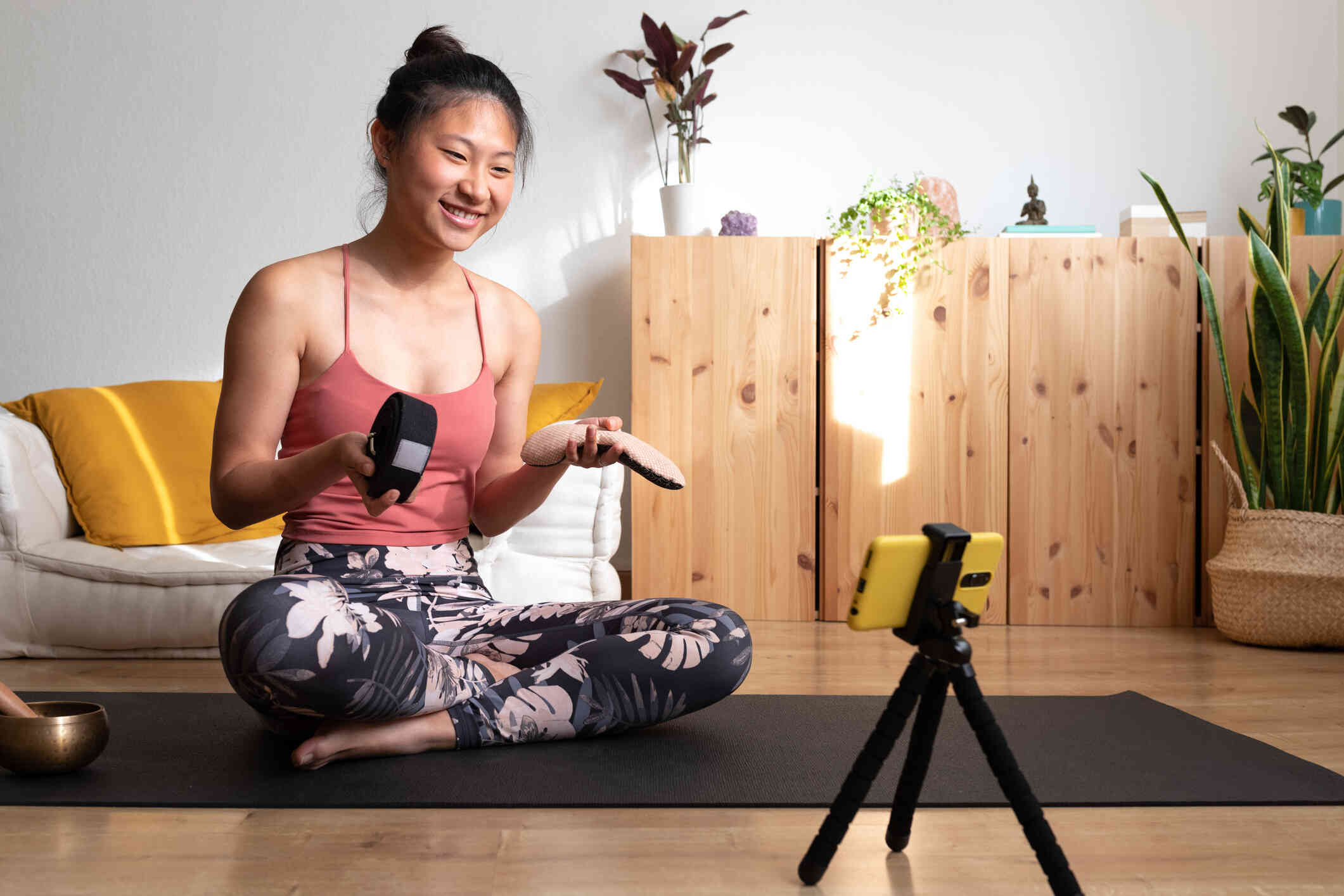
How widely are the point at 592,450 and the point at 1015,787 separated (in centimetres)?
71

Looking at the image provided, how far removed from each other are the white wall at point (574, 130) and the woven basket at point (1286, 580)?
45.2 inches

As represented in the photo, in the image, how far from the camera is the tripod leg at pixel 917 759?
3.00ft

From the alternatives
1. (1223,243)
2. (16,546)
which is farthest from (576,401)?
(1223,243)

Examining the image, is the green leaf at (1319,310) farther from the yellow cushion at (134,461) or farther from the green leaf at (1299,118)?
the yellow cushion at (134,461)

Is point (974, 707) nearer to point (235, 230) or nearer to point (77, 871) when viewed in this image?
point (77, 871)

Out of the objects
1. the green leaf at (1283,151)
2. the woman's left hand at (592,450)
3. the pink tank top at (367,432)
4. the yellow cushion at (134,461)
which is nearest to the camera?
the woman's left hand at (592,450)

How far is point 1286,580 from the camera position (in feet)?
8.29

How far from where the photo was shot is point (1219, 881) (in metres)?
1.02

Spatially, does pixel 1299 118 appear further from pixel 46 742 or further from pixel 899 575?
pixel 46 742

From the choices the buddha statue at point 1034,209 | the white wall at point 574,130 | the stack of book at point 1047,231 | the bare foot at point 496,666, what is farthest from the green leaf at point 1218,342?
the bare foot at point 496,666

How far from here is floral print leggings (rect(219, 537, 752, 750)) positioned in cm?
127

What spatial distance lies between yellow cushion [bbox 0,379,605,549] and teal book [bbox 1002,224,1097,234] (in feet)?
4.20

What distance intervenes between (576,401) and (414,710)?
1.46 m

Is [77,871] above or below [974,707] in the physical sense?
below
